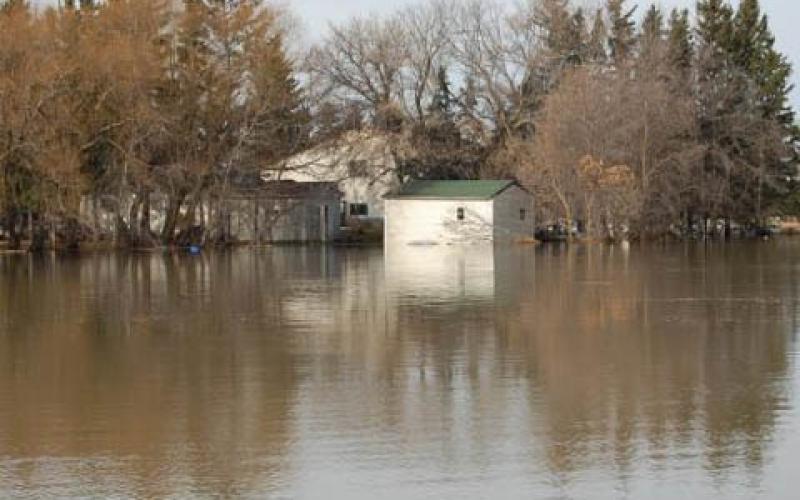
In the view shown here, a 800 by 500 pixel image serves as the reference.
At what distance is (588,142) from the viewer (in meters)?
65.4

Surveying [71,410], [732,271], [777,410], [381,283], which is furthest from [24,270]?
[777,410]

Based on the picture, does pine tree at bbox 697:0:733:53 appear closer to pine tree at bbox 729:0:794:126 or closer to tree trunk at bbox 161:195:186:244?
pine tree at bbox 729:0:794:126

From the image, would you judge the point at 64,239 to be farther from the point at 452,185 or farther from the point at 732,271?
the point at 732,271

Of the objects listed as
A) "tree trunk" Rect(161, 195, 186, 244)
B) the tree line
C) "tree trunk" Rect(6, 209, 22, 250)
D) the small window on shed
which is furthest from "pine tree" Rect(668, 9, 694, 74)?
"tree trunk" Rect(6, 209, 22, 250)

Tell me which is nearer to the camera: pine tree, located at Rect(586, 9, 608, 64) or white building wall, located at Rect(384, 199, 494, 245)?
white building wall, located at Rect(384, 199, 494, 245)

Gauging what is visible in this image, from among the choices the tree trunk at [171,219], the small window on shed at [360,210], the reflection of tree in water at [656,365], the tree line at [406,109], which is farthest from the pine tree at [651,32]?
the reflection of tree in water at [656,365]

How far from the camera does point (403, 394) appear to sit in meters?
14.0

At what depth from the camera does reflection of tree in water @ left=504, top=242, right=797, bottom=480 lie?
1130cm

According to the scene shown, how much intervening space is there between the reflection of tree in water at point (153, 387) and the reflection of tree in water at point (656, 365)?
2.79 m

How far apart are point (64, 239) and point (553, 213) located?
85.0 ft

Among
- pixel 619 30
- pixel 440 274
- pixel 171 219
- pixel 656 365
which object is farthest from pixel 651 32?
pixel 656 365

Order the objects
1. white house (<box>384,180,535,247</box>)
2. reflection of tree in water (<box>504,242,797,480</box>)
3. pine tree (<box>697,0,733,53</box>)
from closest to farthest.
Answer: reflection of tree in water (<box>504,242,797,480</box>) → white house (<box>384,180,535,247</box>) → pine tree (<box>697,0,733,53</box>)

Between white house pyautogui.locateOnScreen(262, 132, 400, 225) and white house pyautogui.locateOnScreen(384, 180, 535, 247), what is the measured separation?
345cm

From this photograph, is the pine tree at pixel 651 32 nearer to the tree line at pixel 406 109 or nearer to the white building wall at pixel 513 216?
the tree line at pixel 406 109
